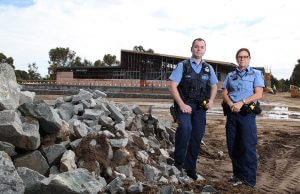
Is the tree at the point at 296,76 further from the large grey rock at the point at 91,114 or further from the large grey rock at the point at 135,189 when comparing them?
the large grey rock at the point at 135,189

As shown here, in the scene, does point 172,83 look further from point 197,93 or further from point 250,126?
point 250,126

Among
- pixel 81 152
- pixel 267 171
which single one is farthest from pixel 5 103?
pixel 267 171

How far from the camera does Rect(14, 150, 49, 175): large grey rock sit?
5.05 meters

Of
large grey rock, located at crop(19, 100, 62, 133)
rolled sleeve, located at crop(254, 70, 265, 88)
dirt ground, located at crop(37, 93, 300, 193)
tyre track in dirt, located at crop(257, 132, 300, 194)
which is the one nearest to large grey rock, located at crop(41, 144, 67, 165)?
large grey rock, located at crop(19, 100, 62, 133)

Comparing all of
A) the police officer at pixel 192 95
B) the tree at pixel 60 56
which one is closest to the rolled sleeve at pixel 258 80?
the police officer at pixel 192 95

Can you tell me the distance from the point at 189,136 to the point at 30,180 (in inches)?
87.3

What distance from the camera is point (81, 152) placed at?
557cm

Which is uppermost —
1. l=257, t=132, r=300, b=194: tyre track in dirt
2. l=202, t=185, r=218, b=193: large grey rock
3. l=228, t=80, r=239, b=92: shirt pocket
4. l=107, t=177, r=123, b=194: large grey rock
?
l=228, t=80, r=239, b=92: shirt pocket

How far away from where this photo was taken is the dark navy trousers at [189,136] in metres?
5.56

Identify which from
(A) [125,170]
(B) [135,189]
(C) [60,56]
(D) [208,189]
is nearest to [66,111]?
(A) [125,170]

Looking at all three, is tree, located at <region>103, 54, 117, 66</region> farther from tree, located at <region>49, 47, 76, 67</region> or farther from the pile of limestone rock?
the pile of limestone rock

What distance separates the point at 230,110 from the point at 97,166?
1798 millimetres

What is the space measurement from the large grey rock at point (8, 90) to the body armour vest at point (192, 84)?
214 cm

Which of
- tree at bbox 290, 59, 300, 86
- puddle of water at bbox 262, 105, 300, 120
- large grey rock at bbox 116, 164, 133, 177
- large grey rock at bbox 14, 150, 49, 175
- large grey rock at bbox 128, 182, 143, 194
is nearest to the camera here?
large grey rock at bbox 128, 182, 143, 194
